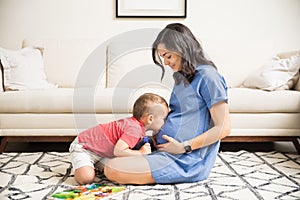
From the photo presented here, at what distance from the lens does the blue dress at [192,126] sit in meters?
2.01

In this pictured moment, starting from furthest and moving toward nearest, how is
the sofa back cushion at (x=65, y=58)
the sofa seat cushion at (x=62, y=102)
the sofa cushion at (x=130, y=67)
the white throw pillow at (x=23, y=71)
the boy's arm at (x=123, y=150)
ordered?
the sofa back cushion at (x=65, y=58) < the sofa cushion at (x=130, y=67) < the white throw pillow at (x=23, y=71) < the sofa seat cushion at (x=62, y=102) < the boy's arm at (x=123, y=150)

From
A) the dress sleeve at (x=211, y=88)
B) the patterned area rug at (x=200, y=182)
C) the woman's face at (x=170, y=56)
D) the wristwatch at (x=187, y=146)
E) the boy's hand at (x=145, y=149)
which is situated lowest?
the patterned area rug at (x=200, y=182)

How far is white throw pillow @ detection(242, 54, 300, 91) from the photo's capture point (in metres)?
3.10

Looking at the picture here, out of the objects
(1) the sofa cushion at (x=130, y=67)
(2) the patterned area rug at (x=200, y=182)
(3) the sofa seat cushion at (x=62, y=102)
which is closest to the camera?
(2) the patterned area rug at (x=200, y=182)

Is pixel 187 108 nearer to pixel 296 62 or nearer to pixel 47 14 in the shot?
pixel 296 62

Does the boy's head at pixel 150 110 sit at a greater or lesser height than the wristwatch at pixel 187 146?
greater

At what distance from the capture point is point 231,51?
3.61 meters

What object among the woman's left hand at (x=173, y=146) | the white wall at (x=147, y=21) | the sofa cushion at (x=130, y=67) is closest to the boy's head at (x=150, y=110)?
the woman's left hand at (x=173, y=146)

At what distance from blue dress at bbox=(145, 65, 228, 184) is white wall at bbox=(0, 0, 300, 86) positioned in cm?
202

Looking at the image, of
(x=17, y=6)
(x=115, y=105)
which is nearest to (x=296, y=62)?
(x=115, y=105)

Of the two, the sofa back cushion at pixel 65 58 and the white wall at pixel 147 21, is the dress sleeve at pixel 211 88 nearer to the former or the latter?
the sofa back cushion at pixel 65 58

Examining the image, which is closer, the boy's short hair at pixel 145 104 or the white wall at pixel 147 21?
the boy's short hair at pixel 145 104

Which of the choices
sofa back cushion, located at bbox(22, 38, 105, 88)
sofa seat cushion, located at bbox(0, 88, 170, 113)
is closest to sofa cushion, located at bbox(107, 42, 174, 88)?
sofa back cushion, located at bbox(22, 38, 105, 88)

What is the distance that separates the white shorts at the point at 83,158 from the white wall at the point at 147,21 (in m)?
2.02
